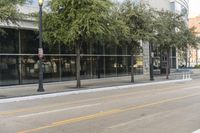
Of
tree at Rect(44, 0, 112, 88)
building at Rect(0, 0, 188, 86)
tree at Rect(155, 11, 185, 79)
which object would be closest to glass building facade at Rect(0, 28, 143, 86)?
building at Rect(0, 0, 188, 86)

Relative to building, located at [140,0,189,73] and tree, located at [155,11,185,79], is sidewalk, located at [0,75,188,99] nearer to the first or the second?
tree, located at [155,11,185,79]

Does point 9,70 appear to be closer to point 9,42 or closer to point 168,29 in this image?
point 9,42

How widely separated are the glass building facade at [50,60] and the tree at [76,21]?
385 cm

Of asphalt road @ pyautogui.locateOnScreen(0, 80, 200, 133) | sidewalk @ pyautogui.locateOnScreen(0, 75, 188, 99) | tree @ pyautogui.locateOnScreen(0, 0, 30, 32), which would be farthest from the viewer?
sidewalk @ pyautogui.locateOnScreen(0, 75, 188, 99)

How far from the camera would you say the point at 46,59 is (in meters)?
34.9

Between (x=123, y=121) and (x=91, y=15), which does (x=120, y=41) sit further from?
(x=123, y=121)

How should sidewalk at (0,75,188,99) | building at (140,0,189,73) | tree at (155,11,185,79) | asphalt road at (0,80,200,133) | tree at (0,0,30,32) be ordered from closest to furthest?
asphalt road at (0,80,200,133) → tree at (0,0,30,32) → sidewalk at (0,75,188,99) → tree at (155,11,185,79) → building at (140,0,189,73)

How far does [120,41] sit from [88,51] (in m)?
4.56

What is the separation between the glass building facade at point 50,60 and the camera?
103ft

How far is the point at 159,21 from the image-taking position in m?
39.6

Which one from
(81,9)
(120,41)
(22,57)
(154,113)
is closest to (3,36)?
(22,57)

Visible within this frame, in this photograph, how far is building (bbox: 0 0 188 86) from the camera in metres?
31.4

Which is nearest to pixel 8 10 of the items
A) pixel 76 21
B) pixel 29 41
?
pixel 76 21

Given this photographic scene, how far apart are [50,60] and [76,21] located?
827 cm
